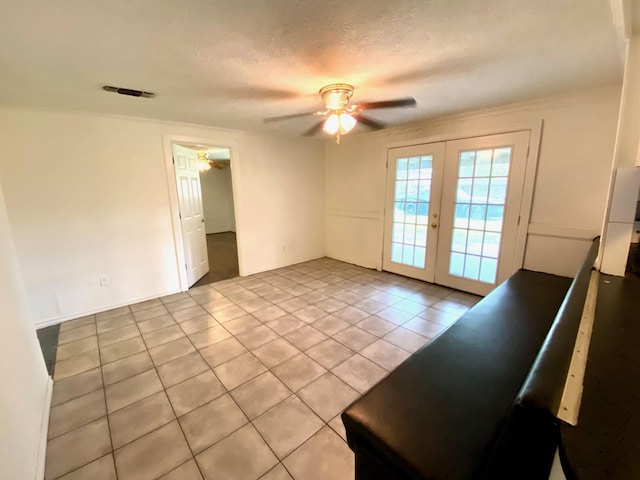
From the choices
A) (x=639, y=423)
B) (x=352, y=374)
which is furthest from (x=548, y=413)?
(x=352, y=374)

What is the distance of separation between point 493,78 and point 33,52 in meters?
3.12

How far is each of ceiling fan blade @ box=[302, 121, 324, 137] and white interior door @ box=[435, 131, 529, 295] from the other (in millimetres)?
1670

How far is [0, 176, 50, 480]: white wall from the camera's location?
3.62 feet

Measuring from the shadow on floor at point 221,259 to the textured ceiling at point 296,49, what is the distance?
255cm

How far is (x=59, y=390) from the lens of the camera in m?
1.91

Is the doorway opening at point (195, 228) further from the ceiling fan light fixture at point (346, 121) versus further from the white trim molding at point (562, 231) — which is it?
the white trim molding at point (562, 231)

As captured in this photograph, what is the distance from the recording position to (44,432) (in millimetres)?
1543

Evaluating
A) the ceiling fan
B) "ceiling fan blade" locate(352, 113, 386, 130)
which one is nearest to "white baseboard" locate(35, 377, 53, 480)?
the ceiling fan

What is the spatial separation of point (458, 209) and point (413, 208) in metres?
0.63

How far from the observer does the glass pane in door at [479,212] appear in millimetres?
3074

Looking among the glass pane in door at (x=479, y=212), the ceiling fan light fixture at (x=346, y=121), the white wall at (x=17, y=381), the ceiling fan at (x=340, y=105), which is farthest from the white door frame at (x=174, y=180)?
the glass pane in door at (x=479, y=212)

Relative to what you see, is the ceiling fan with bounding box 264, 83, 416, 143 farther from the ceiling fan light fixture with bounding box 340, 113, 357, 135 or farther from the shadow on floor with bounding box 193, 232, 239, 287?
the shadow on floor with bounding box 193, 232, 239, 287

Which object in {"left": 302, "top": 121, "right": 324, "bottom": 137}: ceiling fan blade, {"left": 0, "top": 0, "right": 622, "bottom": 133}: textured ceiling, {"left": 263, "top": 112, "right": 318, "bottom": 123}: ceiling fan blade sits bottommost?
{"left": 0, "top": 0, "right": 622, "bottom": 133}: textured ceiling

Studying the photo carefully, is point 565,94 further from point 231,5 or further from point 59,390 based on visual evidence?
point 59,390
